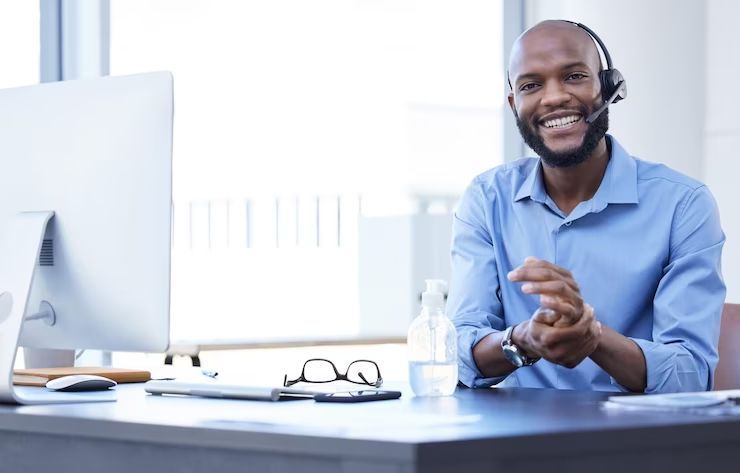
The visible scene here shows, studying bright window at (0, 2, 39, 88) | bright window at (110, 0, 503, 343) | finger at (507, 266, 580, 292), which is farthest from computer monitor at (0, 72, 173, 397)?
bright window at (110, 0, 503, 343)

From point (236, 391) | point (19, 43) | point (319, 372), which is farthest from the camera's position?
point (19, 43)

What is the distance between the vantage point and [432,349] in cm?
177

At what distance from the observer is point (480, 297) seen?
2.19 metres

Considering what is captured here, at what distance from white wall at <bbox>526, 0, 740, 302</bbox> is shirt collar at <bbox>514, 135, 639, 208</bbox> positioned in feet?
5.77

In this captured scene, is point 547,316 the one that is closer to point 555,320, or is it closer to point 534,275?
point 555,320

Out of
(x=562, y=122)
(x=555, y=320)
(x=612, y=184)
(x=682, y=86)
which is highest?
(x=682, y=86)

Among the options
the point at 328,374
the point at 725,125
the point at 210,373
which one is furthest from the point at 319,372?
the point at 725,125

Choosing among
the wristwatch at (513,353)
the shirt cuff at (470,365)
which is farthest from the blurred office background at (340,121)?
the wristwatch at (513,353)

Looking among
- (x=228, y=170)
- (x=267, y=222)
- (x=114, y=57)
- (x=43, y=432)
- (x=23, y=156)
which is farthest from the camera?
(x=267, y=222)

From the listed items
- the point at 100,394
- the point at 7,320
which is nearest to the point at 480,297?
the point at 100,394

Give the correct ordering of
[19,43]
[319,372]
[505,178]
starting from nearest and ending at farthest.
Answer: [319,372]
[505,178]
[19,43]

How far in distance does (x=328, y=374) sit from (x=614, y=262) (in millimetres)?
578

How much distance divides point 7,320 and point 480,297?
2.99ft

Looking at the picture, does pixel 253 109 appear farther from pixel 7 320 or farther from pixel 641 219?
pixel 7 320
